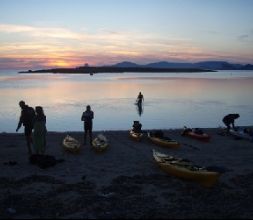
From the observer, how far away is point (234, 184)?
12969 millimetres

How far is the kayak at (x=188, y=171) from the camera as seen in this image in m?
12.4

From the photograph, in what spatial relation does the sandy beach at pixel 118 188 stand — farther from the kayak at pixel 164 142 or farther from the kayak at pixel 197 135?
the kayak at pixel 197 135

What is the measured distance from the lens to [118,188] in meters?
12.3

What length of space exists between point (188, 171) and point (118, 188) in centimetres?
230

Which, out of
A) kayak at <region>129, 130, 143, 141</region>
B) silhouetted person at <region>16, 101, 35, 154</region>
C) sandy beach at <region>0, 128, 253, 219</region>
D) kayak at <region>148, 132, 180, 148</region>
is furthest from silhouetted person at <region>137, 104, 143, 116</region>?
silhouetted person at <region>16, 101, 35, 154</region>

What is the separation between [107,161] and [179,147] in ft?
14.7

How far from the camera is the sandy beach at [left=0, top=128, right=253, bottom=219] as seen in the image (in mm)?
10508

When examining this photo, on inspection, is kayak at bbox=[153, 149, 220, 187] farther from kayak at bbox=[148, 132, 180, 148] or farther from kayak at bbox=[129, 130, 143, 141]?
kayak at bbox=[129, 130, 143, 141]

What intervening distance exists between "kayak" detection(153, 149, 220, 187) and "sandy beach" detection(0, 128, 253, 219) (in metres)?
0.18

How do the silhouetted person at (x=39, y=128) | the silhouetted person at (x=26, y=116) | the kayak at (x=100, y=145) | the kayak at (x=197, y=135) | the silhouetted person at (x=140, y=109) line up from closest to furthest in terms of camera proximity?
the silhouetted person at (x=39, y=128) < the silhouetted person at (x=26, y=116) < the kayak at (x=100, y=145) < the kayak at (x=197, y=135) < the silhouetted person at (x=140, y=109)

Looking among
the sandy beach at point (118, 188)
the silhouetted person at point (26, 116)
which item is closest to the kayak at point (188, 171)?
the sandy beach at point (118, 188)

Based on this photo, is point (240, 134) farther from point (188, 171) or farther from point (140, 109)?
point (140, 109)

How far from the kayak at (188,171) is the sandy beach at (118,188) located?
7.1 inches

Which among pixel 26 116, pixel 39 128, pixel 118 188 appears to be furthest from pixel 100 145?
pixel 118 188
